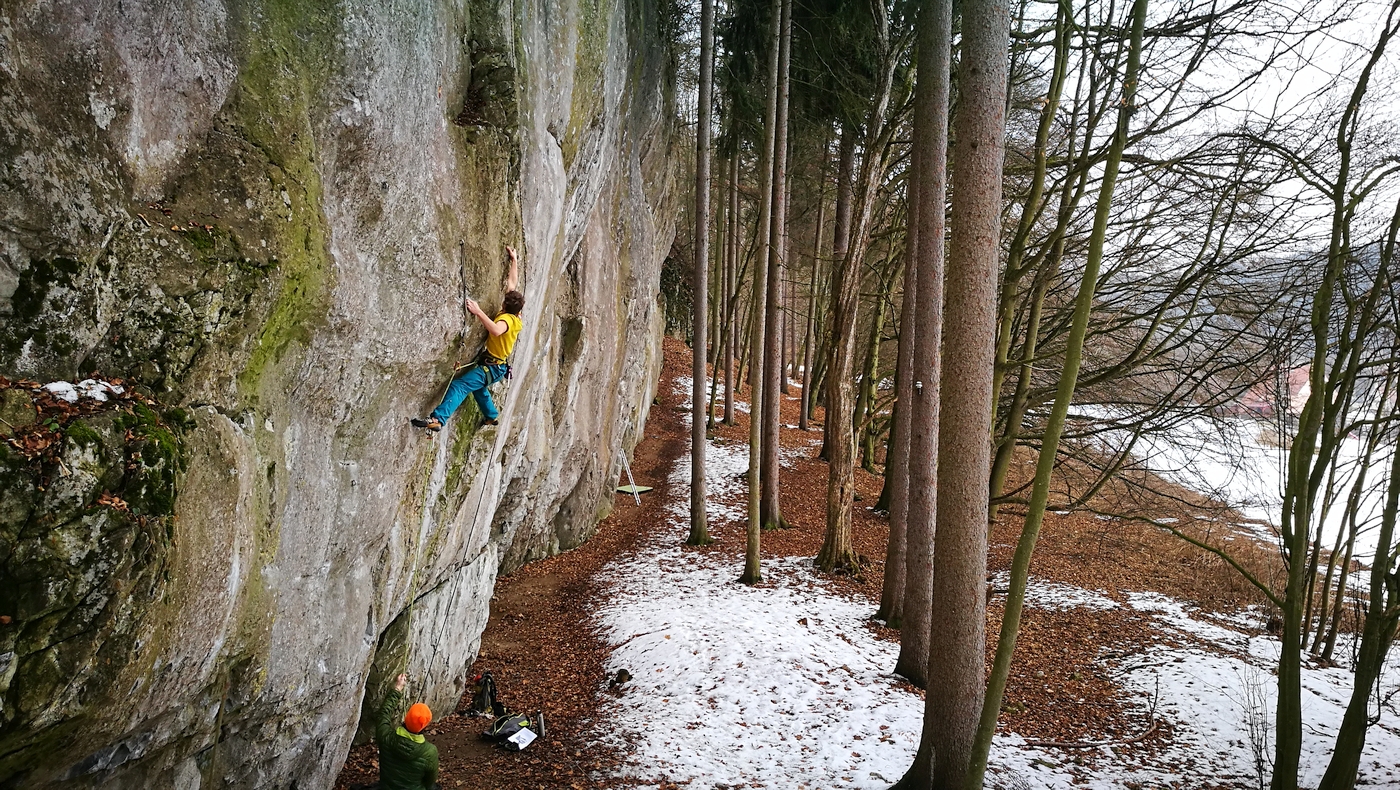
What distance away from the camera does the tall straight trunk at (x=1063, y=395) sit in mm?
4859

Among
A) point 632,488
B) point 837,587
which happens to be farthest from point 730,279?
point 837,587

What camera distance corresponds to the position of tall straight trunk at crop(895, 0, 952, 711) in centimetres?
761

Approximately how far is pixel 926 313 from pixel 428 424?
17.9 ft

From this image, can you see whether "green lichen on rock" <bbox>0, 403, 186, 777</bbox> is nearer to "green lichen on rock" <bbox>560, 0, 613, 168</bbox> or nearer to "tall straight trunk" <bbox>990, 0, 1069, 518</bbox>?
"tall straight trunk" <bbox>990, 0, 1069, 518</bbox>

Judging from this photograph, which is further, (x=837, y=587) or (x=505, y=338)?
(x=837, y=587)

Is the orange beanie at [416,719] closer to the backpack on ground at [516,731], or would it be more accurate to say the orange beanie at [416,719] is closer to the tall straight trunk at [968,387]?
the backpack on ground at [516,731]

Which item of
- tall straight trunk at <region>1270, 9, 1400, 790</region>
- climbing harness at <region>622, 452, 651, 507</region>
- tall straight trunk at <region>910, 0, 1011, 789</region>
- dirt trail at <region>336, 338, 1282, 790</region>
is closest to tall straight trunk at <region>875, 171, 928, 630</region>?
dirt trail at <region>336, 338, 1282, 790</region>

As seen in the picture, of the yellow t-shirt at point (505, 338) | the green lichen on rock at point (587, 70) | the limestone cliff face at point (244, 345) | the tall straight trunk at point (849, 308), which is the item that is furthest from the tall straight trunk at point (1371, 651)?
the green lichen on rock at point (587, 70)

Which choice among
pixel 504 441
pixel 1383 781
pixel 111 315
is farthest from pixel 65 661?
pixel 1383 781

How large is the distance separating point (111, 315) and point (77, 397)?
0.50 meters

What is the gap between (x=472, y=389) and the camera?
7.14 metres

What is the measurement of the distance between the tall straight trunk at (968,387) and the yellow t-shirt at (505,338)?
4041 mm

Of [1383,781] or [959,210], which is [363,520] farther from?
[1383,781]

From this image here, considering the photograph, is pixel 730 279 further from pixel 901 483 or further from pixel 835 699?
pixel 835 699
